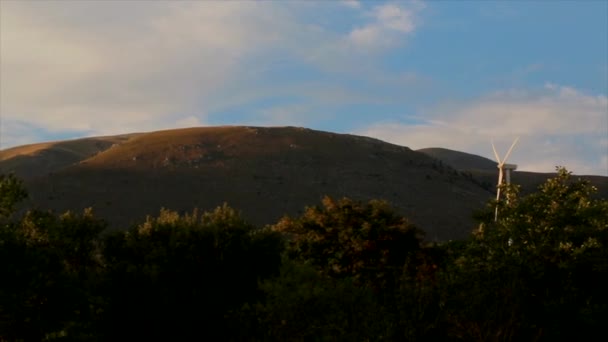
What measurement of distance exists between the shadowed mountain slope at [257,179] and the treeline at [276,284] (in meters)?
51.0

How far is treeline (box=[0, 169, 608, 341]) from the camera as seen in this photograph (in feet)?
73.4

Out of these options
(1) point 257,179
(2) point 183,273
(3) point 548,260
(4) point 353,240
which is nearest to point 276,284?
(2) point 183,273

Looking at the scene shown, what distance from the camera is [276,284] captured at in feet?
92.5

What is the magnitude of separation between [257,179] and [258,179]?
0.41 feet

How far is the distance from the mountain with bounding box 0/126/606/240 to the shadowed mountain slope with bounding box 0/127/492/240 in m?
0.12

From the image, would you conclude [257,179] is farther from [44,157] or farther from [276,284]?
[44,157]

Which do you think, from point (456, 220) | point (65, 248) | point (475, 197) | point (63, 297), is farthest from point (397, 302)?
point (475, 197)

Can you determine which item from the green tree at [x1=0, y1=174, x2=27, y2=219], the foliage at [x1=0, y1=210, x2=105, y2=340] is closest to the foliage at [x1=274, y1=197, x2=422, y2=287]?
the foliage at [x1=0, y1=210, x2=105, y2=340]

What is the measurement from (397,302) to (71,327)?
9737 millimetres

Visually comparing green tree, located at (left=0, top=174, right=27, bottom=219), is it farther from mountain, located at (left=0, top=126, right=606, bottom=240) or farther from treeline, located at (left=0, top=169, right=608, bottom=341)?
mountain, located at (left=0, top=126, right=606, bottom=240)

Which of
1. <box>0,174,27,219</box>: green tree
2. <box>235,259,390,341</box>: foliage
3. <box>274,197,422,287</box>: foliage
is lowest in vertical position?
<box>235,259,390,341</box>: foliage

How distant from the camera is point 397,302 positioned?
72.7 feet

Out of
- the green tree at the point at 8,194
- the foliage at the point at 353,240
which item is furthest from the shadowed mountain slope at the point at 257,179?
the green tree at the point at 8,194

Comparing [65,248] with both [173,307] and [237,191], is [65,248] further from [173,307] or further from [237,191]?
[237,191]
